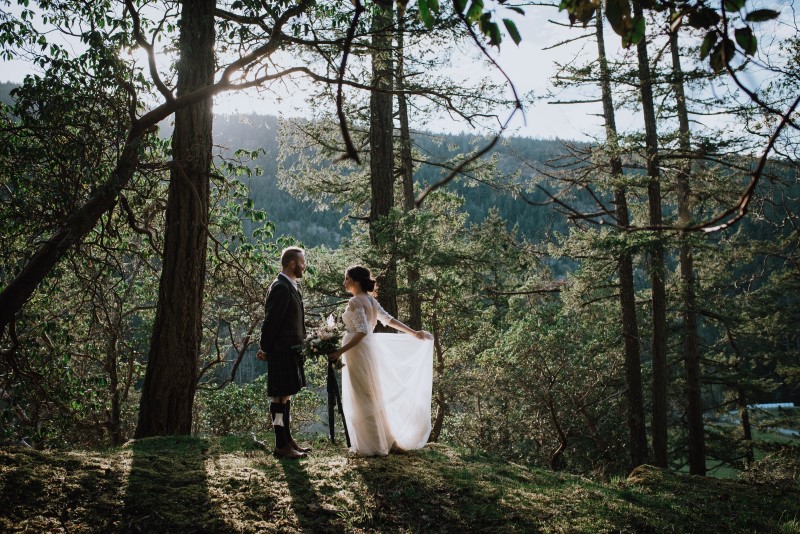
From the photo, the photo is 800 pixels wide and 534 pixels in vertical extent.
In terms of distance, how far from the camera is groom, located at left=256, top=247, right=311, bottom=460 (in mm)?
5676

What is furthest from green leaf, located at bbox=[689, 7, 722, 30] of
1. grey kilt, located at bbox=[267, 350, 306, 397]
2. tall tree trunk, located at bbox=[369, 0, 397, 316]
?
tall tree trunk, located at bbox=[369, 0, 397, 316]

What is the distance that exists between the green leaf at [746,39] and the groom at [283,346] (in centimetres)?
→ 454

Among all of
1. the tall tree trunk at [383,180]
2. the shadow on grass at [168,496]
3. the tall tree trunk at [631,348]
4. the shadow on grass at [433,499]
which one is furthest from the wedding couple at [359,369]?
the tall tree trunk at [631,348]

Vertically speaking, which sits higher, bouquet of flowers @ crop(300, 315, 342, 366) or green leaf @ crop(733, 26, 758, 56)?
green leaf @ crop(733, 26, 758, 56)

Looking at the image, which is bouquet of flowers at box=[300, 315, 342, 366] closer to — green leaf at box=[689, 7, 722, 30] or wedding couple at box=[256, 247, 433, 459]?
wedding couple at box=[256, 247, 433, 459]

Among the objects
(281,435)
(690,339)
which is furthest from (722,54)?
(690,339)

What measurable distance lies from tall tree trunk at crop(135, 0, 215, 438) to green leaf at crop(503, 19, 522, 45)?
571 centimetres

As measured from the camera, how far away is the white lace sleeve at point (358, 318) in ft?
19.5

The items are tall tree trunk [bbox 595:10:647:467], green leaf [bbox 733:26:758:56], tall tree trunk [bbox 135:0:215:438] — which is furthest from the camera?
tall tree trunk [bbox 595:10:647:467]

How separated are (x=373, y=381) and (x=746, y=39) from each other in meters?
4.88

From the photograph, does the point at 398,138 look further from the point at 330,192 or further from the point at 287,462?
the point at 287,462

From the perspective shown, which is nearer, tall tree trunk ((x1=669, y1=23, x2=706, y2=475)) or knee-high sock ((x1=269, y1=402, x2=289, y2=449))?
knee-high sock ((x1=269, y1=402, x2=289, y2=449))

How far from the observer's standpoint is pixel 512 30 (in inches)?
71.6

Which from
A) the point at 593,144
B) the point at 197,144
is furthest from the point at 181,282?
the point at 593,144
